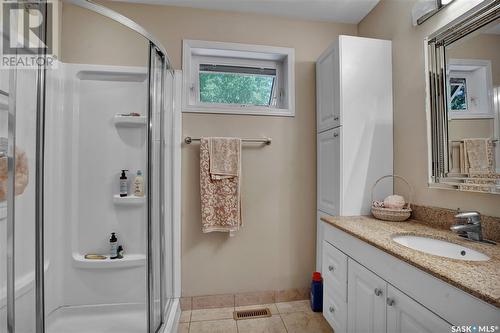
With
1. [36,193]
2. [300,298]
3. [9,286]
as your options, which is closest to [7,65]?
[36,193]

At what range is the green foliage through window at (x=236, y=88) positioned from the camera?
203 centimetres

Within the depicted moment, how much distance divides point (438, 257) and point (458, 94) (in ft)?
2.91

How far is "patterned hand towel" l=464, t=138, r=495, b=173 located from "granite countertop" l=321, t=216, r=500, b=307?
0.34 metres

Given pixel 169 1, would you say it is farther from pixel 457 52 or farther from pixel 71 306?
pixel 71 306

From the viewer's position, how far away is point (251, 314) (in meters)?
1.80

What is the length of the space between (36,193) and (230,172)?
1.11m

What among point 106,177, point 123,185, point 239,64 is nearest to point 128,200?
point 123,185

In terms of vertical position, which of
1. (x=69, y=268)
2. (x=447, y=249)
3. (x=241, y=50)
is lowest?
(x=69, y=268)

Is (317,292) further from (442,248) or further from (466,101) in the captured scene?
(466,101)

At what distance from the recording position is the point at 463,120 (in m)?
1.21

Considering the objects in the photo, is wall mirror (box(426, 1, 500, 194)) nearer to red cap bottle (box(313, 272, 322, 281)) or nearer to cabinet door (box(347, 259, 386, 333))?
cabinet door (box(347, 259, 386, 333))

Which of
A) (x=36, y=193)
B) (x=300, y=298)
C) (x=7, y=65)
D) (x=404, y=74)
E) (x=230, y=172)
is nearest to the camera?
(x=7, y=65)

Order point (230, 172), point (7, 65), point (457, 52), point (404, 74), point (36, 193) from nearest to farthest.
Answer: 1. point (7, 65)
2. point (36, 193)
3. point (457, 52)
4. point (404, 74)
5. point (230, 172)

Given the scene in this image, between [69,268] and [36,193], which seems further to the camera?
[69,268]
